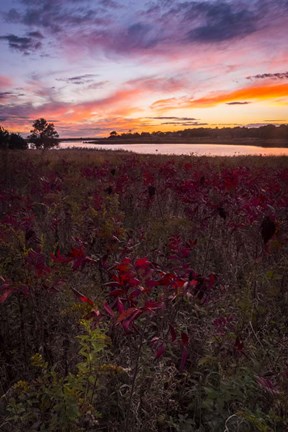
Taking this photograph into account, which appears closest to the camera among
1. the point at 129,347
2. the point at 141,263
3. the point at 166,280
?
the point at 166,280

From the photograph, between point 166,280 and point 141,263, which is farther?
Result: point 141,263

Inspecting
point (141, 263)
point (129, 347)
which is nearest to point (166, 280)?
point (141, 263)

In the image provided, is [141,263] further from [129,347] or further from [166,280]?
[129,347]

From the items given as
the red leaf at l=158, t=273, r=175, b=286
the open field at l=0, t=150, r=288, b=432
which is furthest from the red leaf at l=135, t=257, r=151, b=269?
the red leaf at l=158, t=273, r=175, b=286

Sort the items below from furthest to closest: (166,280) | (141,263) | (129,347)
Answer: (129,347) → (141,263) → (166,280)

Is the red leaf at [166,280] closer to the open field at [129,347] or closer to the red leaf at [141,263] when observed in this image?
the open field at [129,347]

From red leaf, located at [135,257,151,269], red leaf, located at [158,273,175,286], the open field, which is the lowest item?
the open field

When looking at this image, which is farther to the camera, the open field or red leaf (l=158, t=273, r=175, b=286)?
the open field

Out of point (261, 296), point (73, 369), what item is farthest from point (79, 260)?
point (261, 296)

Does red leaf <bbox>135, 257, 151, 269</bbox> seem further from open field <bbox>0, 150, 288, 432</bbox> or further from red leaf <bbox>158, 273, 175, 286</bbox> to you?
red leaf <bbox>158, 273, 175, 286</bbox>

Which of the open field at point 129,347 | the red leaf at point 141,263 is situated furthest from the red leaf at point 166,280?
the red leaf at point 141,263

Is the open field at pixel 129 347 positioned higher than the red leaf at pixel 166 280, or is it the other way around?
the red leaf at pixel 166 280

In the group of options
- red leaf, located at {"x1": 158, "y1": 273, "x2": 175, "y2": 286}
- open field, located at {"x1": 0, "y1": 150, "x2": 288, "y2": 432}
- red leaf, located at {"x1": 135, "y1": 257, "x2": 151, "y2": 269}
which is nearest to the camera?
red leaf, located at {"x1": 158, "y1": 273, "x2": 175, "y2": 286}

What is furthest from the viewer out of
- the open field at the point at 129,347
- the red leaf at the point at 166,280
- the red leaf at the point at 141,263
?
the open field at the point at 129,347
